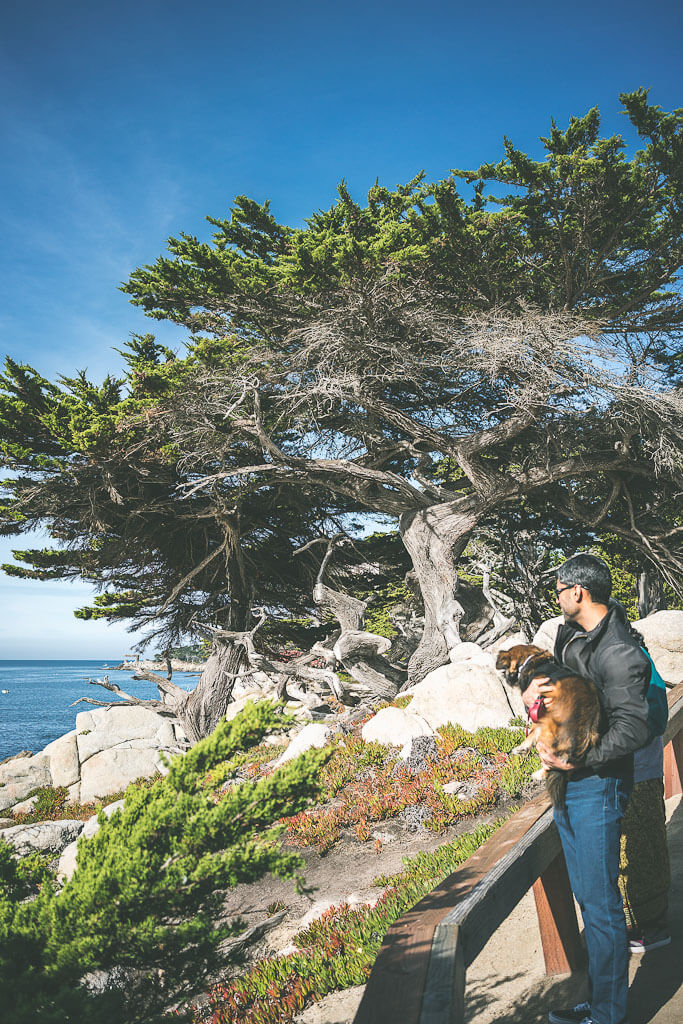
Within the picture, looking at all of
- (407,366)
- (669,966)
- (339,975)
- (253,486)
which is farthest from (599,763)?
(253,486)

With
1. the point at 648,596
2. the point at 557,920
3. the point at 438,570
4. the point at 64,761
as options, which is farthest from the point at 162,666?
the point at 557,920

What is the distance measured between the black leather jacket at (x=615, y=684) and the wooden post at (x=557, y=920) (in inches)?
33.9

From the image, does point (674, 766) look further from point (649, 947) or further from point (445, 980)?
point (445, 980)

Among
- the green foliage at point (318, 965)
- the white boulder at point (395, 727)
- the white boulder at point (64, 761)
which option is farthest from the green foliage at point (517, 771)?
the white boulder at point (64, 761)

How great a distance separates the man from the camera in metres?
2.21

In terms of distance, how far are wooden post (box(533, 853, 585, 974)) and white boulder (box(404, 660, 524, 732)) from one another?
6.21m

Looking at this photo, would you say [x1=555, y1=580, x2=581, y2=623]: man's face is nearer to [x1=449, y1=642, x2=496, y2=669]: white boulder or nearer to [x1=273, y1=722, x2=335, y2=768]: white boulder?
[x1=449, y1=642, x2=496, y2=669]: white boulder

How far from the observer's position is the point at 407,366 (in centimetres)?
1026

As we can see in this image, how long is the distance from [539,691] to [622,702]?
305 millimetres

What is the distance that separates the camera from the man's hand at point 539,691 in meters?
2.29

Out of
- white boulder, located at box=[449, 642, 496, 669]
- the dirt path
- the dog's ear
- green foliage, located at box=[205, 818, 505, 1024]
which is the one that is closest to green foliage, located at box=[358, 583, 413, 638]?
white boulder, located at box=[449, 642, 496, 669]

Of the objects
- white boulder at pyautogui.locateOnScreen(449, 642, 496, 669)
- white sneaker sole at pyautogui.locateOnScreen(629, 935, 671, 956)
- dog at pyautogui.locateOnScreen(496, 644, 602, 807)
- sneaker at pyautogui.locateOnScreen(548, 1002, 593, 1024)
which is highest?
dog at pyautogui.locateOnScreen(496, 644, 602, 807)

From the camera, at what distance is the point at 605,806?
2.28m

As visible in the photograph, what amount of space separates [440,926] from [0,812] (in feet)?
56.6
